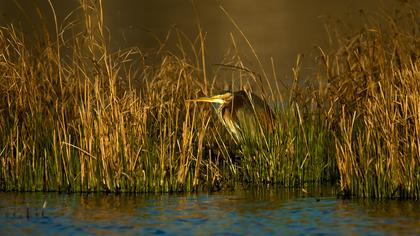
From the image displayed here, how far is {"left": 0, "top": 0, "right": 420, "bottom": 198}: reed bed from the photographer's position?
8086 millimetres

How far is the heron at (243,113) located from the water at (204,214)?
108cm

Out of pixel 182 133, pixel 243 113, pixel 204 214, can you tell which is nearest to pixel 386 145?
pixel 204 214

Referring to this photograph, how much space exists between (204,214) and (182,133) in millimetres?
1493

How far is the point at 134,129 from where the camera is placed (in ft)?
28.3

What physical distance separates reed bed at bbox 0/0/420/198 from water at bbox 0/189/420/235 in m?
0.18

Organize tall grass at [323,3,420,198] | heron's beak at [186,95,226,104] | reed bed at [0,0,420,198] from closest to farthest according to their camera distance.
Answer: tall grass at [323,3,420,198], reed bed at [0,0,420,198], heron's beak at [186,95,226,104]

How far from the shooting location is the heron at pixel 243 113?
9.68 m

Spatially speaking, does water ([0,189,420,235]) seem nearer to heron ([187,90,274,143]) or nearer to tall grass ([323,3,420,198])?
tall grass ([323,3,420,198])

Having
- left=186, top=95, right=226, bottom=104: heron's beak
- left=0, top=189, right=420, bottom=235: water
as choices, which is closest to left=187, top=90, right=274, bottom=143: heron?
left=186, top=95, right=226, bottom=104: heron's beak

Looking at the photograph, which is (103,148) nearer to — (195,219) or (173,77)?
(195,219)

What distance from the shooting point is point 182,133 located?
9.12 meters

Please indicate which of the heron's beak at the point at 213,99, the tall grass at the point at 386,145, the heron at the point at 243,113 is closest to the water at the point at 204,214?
the tall grass at the point at 386,145

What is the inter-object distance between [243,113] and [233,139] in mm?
331

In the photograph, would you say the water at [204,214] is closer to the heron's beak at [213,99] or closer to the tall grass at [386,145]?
the tall grass at [386,145]
